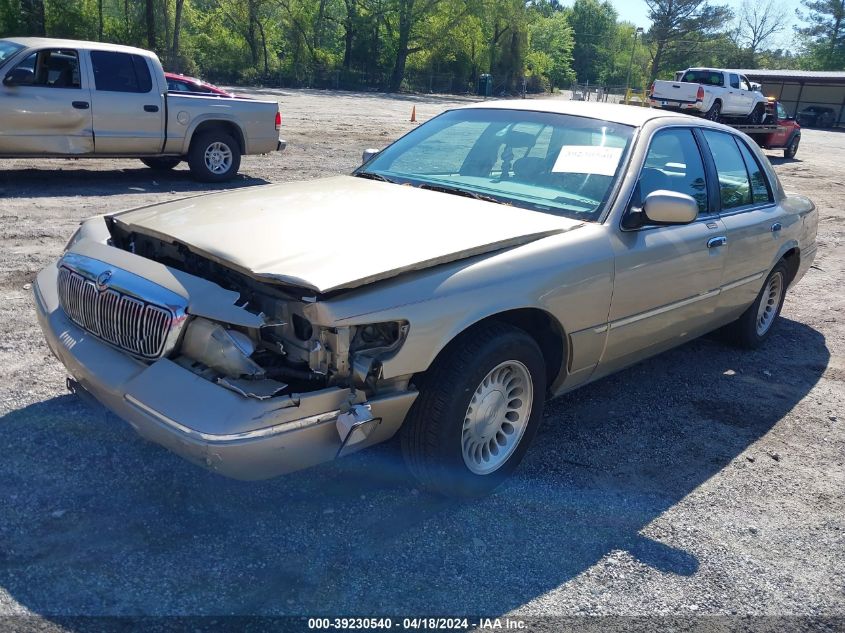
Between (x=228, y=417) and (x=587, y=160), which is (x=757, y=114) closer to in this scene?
(x=587, y=160)

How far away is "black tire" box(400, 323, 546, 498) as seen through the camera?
10.3 feet

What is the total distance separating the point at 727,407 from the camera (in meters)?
4.89

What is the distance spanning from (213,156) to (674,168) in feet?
27.9

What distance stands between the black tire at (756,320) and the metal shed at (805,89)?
155 feet

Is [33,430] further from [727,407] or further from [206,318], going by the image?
[727,407]

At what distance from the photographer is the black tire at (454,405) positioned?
3.13 metres

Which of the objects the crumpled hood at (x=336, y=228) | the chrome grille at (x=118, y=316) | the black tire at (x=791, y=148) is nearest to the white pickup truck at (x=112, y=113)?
the crumpled hood at (x=336, y=228)

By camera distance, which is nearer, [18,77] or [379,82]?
[18,77]

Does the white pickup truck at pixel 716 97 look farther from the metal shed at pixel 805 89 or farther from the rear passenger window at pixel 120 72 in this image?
the metal shed at pixel 805 89

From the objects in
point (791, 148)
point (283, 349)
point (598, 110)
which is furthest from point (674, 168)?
point (791, 148)

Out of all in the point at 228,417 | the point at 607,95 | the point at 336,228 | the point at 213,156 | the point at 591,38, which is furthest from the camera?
the point at 591,38

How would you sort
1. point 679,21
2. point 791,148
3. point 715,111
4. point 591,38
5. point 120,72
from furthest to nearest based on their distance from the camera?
point 591,38 < point 679,21 < point 715,111 < point 791,148 < point 120,72

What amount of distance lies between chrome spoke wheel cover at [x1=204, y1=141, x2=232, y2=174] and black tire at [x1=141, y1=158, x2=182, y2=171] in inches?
30.7

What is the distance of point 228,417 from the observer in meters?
2.65
